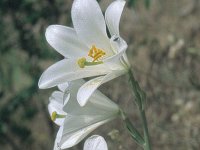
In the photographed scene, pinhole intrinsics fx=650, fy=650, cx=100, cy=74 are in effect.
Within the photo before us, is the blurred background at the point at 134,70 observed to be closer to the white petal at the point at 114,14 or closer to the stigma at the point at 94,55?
the stigma at the point at 94,55

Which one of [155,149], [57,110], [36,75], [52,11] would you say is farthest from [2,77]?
[57,110]

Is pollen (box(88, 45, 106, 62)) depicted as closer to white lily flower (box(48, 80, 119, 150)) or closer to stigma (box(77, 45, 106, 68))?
stigma (box(77, 45, 106, 68))

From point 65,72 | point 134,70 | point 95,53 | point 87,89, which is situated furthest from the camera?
point 134,70

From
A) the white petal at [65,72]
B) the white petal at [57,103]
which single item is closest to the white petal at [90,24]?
the white petal at [65,72]

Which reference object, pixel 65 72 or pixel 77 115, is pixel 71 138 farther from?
pixel 65 72

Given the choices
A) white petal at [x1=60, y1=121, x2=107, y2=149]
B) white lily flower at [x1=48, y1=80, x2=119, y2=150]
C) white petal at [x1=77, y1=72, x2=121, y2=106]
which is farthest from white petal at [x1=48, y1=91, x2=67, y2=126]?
white petal at [x1=77, y1=72, x2=121, y2=106]

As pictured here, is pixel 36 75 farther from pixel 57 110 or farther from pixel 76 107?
pixel 76 107

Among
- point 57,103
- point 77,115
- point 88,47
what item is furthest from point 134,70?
point 77,115
